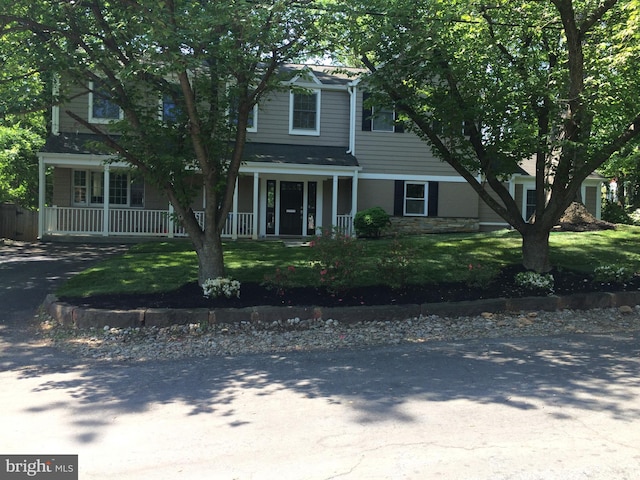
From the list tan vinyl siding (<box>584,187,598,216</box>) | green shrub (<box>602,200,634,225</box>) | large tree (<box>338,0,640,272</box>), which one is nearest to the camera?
large tree (<box>338,0,640,272</box>)

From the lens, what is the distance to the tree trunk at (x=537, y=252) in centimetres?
1033

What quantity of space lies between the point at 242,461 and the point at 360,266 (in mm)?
6603

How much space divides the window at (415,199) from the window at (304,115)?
13.6ft

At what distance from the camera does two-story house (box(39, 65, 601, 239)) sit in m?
18.0

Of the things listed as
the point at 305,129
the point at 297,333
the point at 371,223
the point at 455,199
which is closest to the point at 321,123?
the point at 305,129

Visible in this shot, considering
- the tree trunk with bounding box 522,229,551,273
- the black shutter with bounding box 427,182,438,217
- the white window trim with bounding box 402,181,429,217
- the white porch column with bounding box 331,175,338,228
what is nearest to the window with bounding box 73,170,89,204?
the white porch column with bounding box 331,175,338,228

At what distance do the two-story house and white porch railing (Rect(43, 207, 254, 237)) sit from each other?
4cm

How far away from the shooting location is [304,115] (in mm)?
19406

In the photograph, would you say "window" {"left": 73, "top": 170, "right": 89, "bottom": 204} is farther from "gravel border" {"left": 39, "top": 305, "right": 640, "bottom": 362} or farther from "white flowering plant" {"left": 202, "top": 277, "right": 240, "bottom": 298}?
"white flowering plant" {"left": 202, "top": 277, "right": 240, "bottom": 298}

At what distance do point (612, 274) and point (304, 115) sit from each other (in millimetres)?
12664

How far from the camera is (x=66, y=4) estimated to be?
8.15m

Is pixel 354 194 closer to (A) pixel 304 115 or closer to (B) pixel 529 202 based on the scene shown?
(A) pixel 304 115

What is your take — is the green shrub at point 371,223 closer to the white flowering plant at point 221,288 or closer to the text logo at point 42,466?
the white flowering plant at point 221,288

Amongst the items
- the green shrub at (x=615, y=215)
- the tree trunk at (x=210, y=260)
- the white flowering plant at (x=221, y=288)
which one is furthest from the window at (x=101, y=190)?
the green shrub at (x=615, y=215)
